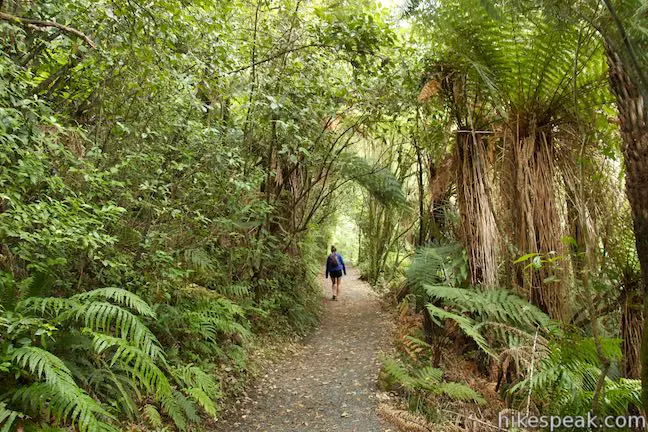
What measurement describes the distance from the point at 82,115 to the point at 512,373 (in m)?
4.79

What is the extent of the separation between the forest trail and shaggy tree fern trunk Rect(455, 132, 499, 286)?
1842mm

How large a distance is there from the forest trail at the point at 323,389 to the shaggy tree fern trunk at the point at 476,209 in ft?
6.04

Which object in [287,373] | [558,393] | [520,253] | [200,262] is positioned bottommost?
[287,373]

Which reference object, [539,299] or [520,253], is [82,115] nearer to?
[520,253]

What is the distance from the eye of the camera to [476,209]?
15.4ft

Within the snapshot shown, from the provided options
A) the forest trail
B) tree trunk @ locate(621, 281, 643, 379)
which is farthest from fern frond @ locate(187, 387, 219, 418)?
tree trunk @ locate(621, 281, 643, 379)

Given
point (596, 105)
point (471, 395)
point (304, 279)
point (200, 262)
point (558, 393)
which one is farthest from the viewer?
point (304, 279)

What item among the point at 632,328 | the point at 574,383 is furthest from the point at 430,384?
the point at 632,328

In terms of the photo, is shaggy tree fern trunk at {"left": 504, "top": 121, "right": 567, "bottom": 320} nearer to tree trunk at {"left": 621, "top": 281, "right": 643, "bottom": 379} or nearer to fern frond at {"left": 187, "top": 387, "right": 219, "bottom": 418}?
tree trunk at {"left": 621, "top": 281, "right": 643, "bottom": 379}

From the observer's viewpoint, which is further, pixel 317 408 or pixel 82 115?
pixel 317 408

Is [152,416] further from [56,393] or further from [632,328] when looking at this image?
[632,328]

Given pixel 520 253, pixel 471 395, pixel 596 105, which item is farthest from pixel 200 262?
pixel 596 105

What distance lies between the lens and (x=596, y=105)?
13.1ft

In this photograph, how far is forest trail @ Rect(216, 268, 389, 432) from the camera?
381 centimetres
